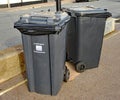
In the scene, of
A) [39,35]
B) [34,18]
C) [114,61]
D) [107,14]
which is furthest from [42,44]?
[114,61]

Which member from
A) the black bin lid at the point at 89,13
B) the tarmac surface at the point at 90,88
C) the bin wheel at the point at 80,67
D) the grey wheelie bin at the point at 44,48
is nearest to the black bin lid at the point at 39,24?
the grey wheelie bin at the point at 44,48

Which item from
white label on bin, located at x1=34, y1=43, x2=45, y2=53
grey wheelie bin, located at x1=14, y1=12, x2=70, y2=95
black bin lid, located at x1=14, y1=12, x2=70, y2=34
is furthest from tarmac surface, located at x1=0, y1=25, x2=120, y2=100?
black bin lid, located at x1=14, y1=12, x2=70, y2=34

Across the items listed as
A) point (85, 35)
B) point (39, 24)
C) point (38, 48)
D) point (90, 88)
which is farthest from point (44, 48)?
point (85, 35)

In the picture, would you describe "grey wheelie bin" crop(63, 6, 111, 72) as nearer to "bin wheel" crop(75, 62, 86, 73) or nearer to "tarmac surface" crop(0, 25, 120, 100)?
"bin wheel" crop(75, 62, 86, 73)

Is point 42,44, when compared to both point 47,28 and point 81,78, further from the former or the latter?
point 81,78

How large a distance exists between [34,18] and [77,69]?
1.72m

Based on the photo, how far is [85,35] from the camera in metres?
5.37

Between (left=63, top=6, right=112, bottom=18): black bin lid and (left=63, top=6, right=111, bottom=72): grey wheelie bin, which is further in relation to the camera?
(left=63, top=6, right=111, bottom=72): grey wheelie bin

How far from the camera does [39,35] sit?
13.5 ft

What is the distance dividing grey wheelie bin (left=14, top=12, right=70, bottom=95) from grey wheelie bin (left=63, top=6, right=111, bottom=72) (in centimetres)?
81

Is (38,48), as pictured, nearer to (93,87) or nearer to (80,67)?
(93,87)

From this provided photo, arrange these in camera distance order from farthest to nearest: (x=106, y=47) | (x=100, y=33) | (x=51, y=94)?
(x=106, y=47) → (x=100, y=33) → (x=51, y=94)

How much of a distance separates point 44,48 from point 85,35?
57.3 inches

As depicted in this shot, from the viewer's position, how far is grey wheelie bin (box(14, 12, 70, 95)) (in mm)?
4064
